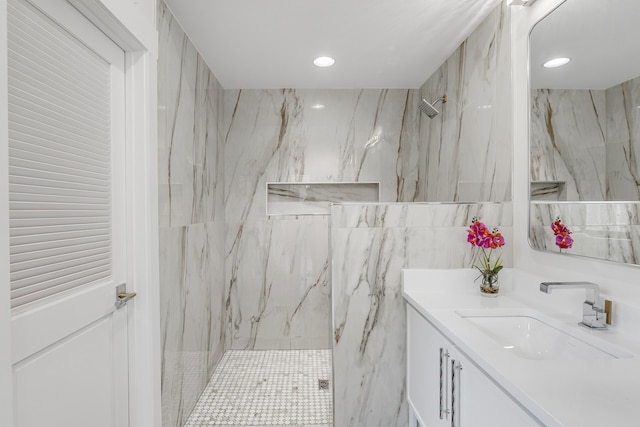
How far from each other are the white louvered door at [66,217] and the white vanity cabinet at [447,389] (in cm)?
133

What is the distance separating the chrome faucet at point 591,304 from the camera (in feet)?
4.04

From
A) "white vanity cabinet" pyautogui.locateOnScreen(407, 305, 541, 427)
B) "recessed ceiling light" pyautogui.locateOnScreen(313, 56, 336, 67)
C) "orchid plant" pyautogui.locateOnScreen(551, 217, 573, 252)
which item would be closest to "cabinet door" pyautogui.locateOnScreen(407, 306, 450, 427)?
"white vanity cabinet" pyautogui.locateOnScreen(407, 305, 541, 427)

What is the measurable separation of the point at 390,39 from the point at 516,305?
1753mm

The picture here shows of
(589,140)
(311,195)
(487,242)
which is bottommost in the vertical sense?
(487,242)

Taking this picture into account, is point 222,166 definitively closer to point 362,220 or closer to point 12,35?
point 362,220

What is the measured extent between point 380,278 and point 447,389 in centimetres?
63

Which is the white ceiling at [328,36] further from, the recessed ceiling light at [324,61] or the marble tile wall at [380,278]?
the marble tile wall at [380,278]

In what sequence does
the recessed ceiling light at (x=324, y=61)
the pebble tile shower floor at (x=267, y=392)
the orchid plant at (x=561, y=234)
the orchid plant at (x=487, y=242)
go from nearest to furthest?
the orchid plant at (x=561, y=234) → the orchid plant at (x=487, y=242) → the pebble tile shower floor at (x=267, y=392) → the recessed ceiling light at (x=324, y=61)

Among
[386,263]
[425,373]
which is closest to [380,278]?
[386,263]

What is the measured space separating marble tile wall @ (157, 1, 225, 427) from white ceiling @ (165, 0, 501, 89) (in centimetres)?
18

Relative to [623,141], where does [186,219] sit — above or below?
below

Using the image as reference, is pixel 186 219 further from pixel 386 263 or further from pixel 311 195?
pixel 311 195

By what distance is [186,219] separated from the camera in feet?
7.01

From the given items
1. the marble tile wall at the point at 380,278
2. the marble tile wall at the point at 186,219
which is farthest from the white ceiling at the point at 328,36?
the marble tile wall at the point at 380,278
